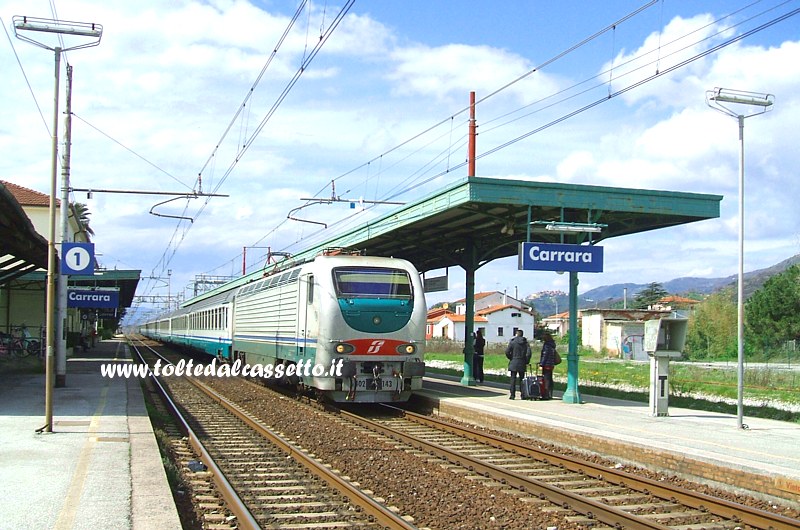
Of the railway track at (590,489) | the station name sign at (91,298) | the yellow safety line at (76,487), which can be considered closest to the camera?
the yellow safety line at (76,487)

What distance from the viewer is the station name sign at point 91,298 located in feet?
83.8

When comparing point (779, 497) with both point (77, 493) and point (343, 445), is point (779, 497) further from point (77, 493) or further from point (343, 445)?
point (77, 493)

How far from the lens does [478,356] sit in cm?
2142

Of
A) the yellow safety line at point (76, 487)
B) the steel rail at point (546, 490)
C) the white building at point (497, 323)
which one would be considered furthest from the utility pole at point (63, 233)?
the white building at point (497, 323)

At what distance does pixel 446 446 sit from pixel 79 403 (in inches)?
291

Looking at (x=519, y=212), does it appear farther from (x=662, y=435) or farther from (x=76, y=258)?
(x=76, y=258)

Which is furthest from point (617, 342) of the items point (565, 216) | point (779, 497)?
point (779, 497)

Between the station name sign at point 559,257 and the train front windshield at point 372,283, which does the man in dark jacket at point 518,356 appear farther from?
the train front windshield at point 372,283

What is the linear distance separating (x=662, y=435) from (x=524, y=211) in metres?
5.89

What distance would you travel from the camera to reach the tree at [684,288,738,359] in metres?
54.2

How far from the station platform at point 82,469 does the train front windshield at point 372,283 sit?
14.1 ft

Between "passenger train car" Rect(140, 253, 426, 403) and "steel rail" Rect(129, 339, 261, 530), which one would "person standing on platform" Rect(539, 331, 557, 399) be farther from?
"steel rail" Rect(129, 339, 261, 530)

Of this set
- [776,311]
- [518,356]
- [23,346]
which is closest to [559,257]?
[518,356]

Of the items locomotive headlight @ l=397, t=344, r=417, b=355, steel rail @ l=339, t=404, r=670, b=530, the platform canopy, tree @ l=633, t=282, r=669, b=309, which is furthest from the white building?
steel rail @ l=339, t=404, r=670, b=530
